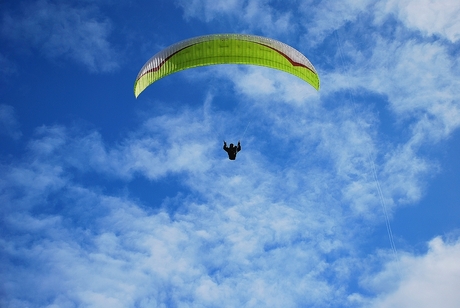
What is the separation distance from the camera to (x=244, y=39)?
96.8 ft

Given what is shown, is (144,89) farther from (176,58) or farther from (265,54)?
(265,54)

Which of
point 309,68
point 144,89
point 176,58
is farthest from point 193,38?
point 309,68

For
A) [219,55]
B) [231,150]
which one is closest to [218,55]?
[219,55]

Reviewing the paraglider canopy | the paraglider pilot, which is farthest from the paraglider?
the paraglider pilot

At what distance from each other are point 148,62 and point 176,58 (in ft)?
5.48

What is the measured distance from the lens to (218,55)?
29.8 metres

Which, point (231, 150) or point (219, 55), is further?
point (231, 150)

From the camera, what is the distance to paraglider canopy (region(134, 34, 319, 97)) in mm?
29312

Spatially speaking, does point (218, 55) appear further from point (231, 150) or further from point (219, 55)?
point (231, 150)

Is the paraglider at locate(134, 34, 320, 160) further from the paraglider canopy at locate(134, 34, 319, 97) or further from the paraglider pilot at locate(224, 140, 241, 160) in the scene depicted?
the paraglider pilot at locate(224, 140, 241, 160)

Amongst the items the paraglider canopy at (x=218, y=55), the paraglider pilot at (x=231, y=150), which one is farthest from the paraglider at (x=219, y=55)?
the paraglider pilot at (x=231, y=150)

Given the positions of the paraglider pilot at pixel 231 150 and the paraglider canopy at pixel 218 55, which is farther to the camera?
the paraglider pilot at pixel 231 150

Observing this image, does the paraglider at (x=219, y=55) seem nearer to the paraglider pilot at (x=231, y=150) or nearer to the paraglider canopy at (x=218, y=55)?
the paraglider canopy at (x=218, y=55)

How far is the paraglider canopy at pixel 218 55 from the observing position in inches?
1154
